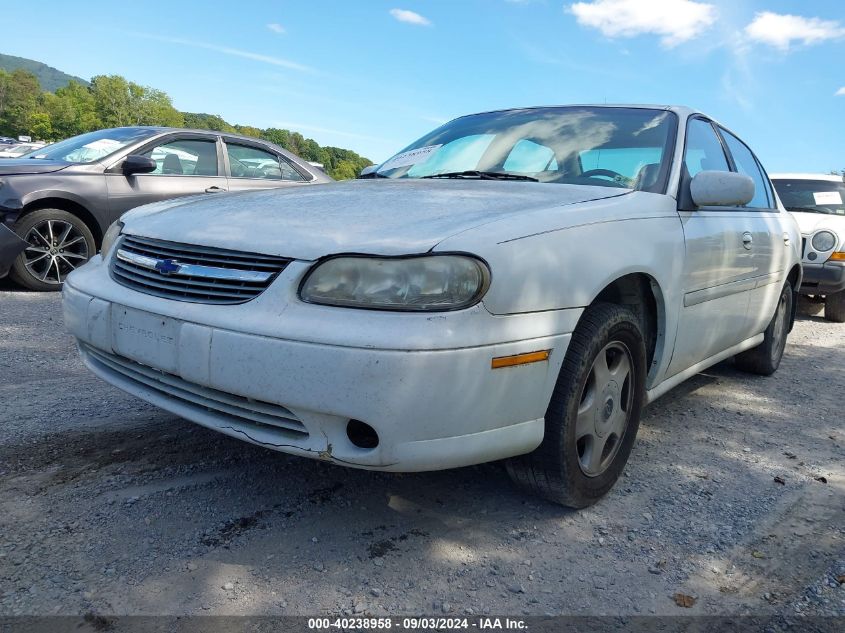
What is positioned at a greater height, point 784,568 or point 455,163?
point 455,163

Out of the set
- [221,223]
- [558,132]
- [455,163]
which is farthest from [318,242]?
[558,132]

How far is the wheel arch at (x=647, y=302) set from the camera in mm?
2473

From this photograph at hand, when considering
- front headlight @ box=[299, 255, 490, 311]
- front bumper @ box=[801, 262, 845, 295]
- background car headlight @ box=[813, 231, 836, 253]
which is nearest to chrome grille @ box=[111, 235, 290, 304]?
front headlight @ box=[299, 255, 490, 311]

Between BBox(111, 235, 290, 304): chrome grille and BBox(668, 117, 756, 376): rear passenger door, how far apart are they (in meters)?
1.69

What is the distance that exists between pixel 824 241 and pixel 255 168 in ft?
19.3

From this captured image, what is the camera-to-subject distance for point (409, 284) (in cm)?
185

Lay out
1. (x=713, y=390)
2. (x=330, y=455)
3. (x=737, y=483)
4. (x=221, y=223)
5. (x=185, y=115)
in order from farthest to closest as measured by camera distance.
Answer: (x=185, y=115) → (x=713, y=390) → (x=737, y=483) → (x=221, y=223) → (x=330, y=455)

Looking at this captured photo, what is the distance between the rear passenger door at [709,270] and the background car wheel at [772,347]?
Result: 0.78 meters

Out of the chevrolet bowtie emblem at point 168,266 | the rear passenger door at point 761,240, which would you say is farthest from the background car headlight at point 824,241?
the chevrolet bowtie emblem at point 168,266

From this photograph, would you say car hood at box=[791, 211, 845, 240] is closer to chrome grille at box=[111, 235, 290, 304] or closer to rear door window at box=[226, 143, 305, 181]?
rear door window at box=[226, 143, 305, 181]

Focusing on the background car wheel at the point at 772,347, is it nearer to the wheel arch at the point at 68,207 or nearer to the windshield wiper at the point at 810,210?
the windshield wiper at the point at 810,210

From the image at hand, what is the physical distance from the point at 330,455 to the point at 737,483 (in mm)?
1784

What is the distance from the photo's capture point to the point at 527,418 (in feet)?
6.61

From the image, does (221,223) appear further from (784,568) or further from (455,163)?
(784,568)
